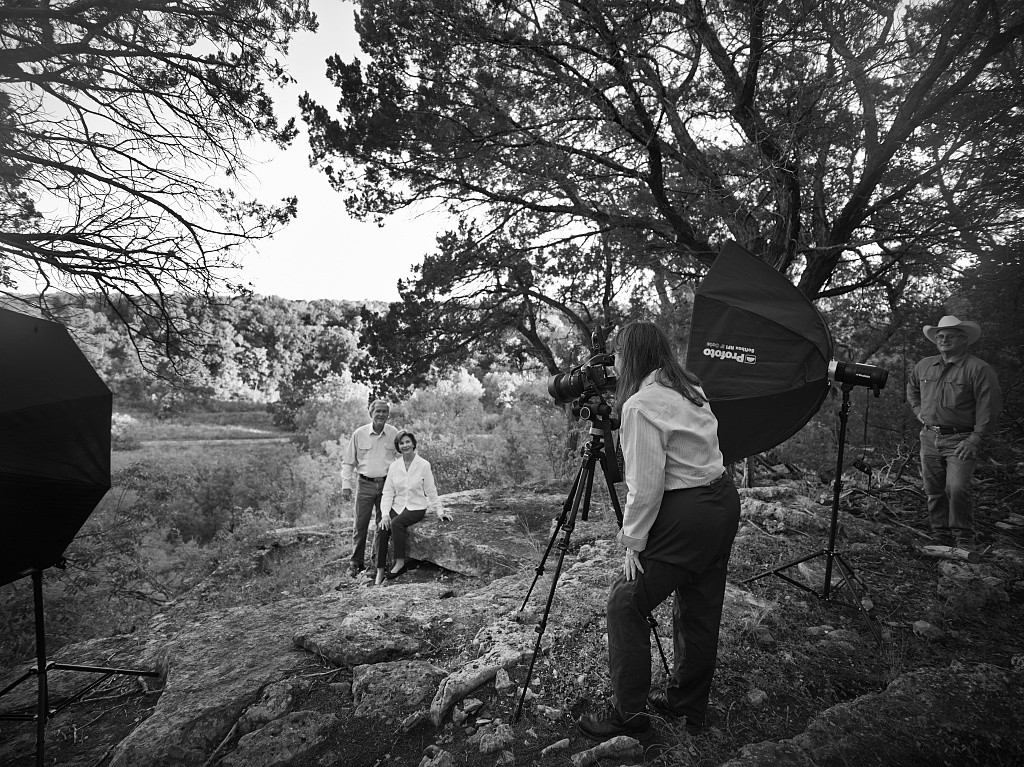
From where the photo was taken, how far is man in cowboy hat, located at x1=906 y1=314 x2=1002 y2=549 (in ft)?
11.9

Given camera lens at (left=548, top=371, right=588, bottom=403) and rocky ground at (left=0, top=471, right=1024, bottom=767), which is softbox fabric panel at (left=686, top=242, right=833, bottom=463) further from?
rocky ground at (left=0, top=471, right=1024, bottom=767)

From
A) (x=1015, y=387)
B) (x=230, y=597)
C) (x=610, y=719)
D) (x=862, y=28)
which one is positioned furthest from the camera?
(x=1015, y=387)

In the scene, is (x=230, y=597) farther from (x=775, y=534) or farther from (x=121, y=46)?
(x=775, y=534)

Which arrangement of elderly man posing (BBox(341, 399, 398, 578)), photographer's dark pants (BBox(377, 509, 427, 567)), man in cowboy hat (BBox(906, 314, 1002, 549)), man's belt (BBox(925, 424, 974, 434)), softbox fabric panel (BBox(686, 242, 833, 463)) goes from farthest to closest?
elderly man posing (BBox(341, 399, 398, 578)) → photographer's dark pants (BBox(377, 509, 427, 567)) → man's belt (BBox(925, 424, 974, 434)) → man in cowboy hat (BBox(906, 314, 1002, 549)) → softbox fabric panel (BBox(686, 242, 833, 463))

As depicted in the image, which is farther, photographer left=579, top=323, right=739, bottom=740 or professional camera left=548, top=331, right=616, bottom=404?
professional camera left=548, top=331, right=616, bottom=404

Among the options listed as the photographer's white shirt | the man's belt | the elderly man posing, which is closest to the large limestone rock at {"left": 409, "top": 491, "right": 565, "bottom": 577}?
the elderly man posing

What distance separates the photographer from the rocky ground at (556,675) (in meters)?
1.79

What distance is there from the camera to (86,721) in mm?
2826

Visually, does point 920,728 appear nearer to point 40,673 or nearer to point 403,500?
point 40,673

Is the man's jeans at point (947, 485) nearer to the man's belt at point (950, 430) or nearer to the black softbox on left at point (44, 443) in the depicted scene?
the man's belt at point (950, 430)

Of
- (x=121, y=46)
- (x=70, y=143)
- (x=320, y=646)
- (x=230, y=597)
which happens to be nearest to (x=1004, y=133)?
(x=320, y=646)

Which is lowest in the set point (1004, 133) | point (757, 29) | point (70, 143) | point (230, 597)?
point (230, 597)

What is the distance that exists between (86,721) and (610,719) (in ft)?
9.83

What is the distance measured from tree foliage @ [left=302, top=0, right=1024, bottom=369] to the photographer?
357 cm
